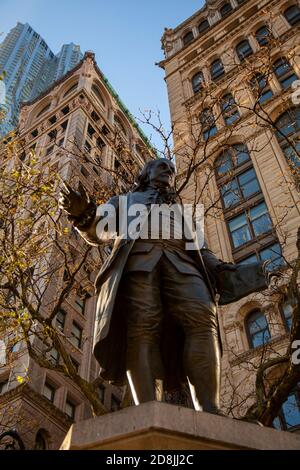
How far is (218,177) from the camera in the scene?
2966 cm

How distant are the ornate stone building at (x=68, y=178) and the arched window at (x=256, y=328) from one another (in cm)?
722

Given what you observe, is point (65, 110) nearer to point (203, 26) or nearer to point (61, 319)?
point (203, 26)

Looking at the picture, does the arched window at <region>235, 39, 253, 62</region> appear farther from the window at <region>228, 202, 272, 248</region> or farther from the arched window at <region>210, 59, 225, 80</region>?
the window at <region>228, 202, 272, 248</region>

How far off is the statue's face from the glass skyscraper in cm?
13416

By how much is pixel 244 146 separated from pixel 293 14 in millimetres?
13742

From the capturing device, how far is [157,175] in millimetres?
5328

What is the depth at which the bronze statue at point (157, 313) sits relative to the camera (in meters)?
3.84

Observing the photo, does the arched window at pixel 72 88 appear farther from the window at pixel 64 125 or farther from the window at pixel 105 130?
the window at pixel 64 125

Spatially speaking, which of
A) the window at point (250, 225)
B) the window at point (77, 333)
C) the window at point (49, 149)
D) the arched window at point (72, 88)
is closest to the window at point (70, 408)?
the window at point (77, 333)

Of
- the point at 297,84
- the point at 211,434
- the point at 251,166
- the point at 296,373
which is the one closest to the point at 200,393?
the point at 211,434

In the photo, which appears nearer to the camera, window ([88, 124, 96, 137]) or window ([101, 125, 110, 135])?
window ([88, 124, 96, 137])

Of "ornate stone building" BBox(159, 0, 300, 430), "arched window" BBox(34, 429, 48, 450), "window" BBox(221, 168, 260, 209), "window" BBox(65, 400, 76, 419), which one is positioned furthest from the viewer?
"window" BBox(65, 400, 76, 419)

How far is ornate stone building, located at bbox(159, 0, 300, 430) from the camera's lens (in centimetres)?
1408

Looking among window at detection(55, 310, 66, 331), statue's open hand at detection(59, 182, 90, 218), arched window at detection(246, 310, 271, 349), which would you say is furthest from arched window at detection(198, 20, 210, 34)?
statue's open hand at detection(59, 182, 90, 218)
